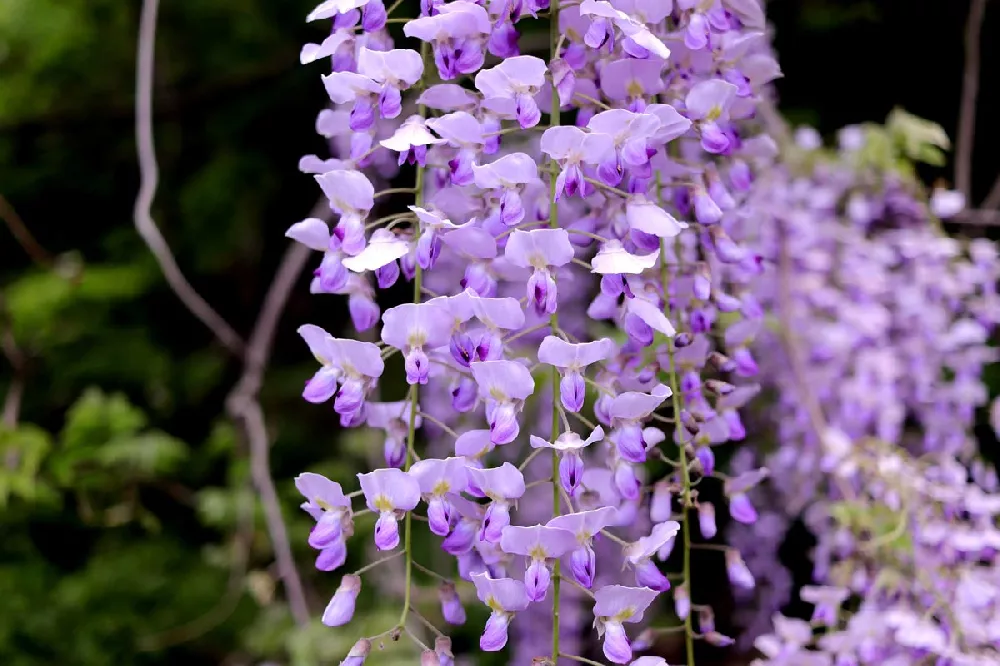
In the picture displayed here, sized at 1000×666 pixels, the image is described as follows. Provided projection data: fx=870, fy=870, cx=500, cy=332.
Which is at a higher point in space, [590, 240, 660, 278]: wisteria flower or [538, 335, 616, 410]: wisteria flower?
[590, 240, 660, 278]: wisteria flower

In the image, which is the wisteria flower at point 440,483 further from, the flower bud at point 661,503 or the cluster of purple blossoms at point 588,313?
the flower bud at point 661,503

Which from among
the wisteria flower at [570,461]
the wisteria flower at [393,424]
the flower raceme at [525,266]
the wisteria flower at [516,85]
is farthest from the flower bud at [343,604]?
the wisteria flower at [516,85]

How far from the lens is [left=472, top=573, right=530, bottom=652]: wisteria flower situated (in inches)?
27.2

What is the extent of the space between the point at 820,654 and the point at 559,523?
0.62m

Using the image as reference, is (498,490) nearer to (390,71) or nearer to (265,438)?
(390,71)

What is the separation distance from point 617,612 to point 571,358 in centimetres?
22

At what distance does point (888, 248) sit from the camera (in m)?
1.86

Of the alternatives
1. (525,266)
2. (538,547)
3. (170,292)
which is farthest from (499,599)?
(170,292)

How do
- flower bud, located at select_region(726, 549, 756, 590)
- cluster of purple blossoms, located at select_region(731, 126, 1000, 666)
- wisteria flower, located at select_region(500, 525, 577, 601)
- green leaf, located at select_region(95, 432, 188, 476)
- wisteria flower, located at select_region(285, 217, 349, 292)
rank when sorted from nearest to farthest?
wisteria flower, located at select_region(500, 525, 577, 601) → wisteria flower, located at select_region(285, 217, 349, 292) → flower bud, located at select_region(726, 549, 756, 590) → cluster of purple blossoms, located at select_region(731, 126, 1000, 666) → green leaf, located at select_region(95, 432, 188, 476)

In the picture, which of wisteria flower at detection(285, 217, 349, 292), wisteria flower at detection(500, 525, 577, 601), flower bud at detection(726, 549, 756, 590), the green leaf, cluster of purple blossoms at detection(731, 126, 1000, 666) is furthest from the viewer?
the green leaf

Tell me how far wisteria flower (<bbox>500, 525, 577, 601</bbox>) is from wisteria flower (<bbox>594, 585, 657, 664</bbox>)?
49 millimetres

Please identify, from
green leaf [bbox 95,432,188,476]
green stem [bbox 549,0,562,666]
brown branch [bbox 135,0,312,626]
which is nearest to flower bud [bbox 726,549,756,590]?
green stem [bbox 549,0,562,666]

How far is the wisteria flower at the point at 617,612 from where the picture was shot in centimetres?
70

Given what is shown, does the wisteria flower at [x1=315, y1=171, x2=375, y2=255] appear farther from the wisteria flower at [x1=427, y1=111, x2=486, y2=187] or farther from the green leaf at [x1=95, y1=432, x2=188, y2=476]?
the green leaf at [x1=95, y1=432, x2=188, y2=476]
